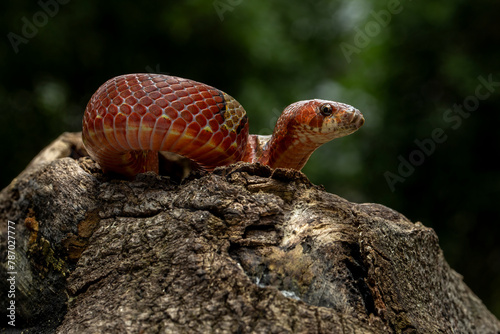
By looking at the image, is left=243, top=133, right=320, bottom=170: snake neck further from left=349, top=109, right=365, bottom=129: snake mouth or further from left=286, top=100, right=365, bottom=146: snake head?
left=349, top=109, right=365, bottom=129: snake mouth

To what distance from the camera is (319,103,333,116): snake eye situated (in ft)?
9.22

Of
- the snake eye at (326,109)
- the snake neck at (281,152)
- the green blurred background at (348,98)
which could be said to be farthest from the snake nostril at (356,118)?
the green blurred background at (348,98)

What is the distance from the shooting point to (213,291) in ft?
5.38

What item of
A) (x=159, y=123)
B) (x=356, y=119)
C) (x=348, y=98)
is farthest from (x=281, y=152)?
(x=348, y=98)

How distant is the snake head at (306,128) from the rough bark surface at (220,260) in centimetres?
63

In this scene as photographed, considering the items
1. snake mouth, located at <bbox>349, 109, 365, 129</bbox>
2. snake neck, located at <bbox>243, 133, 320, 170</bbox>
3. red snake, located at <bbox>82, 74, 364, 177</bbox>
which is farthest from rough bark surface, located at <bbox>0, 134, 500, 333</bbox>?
snake neck, located at <bbox>243, 133, 320, 170</bbox>

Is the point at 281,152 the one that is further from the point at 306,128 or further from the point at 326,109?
the point at 326,109

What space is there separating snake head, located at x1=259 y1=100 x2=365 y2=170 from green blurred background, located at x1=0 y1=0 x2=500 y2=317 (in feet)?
10.0

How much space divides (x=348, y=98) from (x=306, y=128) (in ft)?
16.7

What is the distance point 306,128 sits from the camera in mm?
2846

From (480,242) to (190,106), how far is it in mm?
5970

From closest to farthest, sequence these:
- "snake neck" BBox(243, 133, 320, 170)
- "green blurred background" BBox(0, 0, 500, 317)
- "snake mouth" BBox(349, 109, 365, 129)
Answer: "snake mouth" BBox(349, 109, 365, 129), "snake neck" BBox(243, 133, 320, 170), "green blurred background" BBox(0, 0, 500, 317)

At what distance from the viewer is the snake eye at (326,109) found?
281cm

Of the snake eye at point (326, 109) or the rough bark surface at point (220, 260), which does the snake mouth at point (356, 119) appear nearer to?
the snake eye at point (326, 109)
